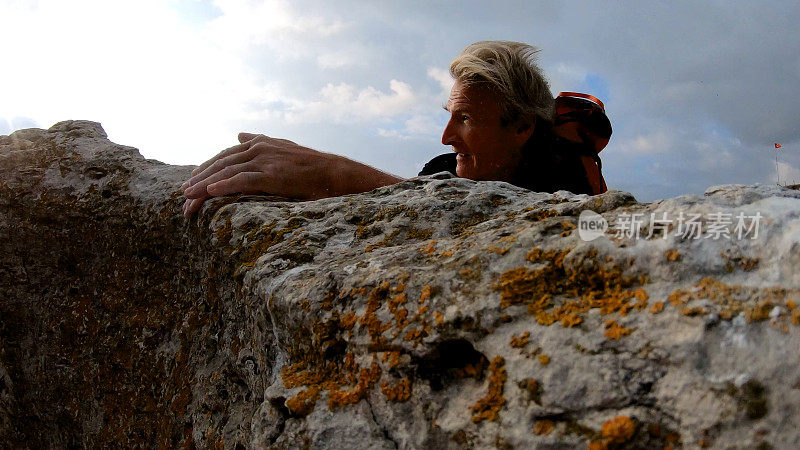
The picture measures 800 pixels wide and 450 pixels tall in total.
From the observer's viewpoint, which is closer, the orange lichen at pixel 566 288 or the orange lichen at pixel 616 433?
the orange lichen at pixel 616 433

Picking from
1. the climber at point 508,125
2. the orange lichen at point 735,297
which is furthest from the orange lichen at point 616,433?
the climber at point 508,125

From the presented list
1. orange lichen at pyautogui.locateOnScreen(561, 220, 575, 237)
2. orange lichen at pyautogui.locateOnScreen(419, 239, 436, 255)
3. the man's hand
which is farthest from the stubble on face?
orange lichen at pyautogui.locateOnScreen(561, 220, 575, 237)

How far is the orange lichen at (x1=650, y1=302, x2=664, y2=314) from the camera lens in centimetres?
144

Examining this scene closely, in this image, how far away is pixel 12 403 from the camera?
3967 mm

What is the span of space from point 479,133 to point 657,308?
3.84 meters

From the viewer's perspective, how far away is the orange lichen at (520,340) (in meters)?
1.54

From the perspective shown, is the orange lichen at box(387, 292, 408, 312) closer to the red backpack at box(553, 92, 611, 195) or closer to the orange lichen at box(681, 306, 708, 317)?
the orange lichen at box(681, 306, 708, 317)

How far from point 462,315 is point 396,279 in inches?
12.8

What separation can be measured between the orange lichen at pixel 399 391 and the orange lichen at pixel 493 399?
0.75 feet

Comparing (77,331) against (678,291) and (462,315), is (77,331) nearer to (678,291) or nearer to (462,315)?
(462,315)

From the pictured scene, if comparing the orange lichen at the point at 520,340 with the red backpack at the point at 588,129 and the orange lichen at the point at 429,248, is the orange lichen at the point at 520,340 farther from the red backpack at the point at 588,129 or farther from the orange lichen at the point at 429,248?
the red backpack at the point at 588,129

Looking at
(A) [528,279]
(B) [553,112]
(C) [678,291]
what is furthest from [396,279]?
(B) [553,112]

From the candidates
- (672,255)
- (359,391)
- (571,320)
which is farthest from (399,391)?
(672,255)

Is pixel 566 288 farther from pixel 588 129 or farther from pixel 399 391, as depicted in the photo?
pixel 588 129
